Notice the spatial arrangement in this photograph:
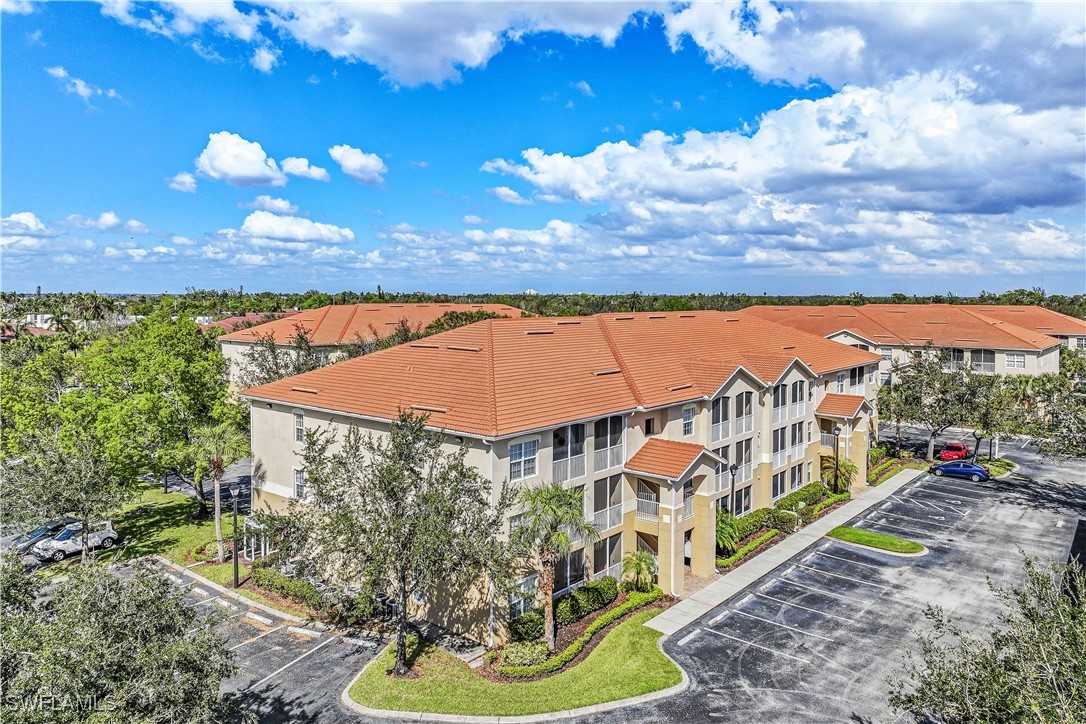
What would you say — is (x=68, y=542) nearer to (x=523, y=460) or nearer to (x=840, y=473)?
(x=523, y=460)

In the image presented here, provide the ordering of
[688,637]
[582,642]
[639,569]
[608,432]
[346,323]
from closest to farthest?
[582,642]
[688,637]
[639,569]
[608,432]
[346,323]

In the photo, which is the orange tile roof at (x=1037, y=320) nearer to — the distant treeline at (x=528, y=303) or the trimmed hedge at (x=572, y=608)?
the distant treeline at (x=528, y=303)

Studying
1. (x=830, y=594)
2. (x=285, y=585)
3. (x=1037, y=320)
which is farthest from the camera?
(x=1037, y=320)

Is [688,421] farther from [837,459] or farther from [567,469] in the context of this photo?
[837,459]

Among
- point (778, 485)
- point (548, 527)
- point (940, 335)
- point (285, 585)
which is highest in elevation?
point (940, 335)

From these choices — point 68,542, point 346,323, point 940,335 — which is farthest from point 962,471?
point 346,323

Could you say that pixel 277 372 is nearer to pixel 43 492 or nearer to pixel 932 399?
pixel 43 492

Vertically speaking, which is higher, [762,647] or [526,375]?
[526,375]

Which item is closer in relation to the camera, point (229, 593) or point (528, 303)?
point (229, 593)
